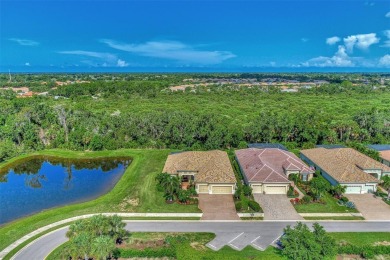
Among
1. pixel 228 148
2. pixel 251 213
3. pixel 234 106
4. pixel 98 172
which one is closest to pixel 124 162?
pixel 98 172

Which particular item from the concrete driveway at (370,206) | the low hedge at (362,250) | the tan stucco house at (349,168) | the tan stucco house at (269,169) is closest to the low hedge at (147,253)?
the low hedge at (362,250)

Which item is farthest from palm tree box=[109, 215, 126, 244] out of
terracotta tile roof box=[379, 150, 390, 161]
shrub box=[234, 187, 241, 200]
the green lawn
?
terracotta tile roof box=[379, 150, 390, 161]

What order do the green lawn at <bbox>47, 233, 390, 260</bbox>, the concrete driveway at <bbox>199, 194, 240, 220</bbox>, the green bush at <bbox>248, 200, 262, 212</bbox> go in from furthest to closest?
the green bush at <bbox>248, 200, 262, 212</bbox> → the concrete driveway at <bbox>199, 194, 240, 220</bbox> → the green lawn at <bbox>47, 233, 390, 260</bbox>

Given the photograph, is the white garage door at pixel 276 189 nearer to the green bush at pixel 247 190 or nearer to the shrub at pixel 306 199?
the green bush at pixel 247 190

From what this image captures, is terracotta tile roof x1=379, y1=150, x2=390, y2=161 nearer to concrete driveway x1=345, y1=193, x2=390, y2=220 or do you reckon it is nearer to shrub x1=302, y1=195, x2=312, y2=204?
concrete driveway x1=345, y1=193, x2=390, y2=220

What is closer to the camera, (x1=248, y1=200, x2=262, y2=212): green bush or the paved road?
the paved road

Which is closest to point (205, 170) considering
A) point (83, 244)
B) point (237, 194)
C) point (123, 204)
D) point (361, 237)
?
point (237, 194)

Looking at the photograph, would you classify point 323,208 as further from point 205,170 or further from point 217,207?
point 205,170
